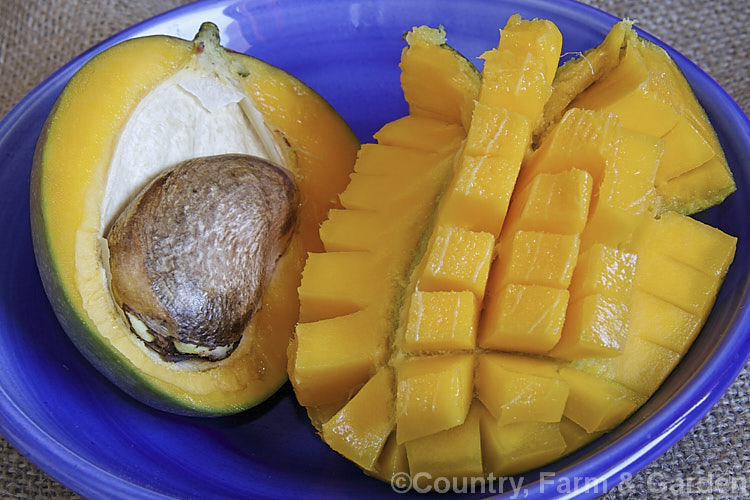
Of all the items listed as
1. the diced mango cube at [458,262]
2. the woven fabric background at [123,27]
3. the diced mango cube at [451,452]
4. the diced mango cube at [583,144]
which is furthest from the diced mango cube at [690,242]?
the woven fabric background at [123,27]

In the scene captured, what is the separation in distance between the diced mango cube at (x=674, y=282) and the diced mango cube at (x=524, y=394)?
0.19 meters

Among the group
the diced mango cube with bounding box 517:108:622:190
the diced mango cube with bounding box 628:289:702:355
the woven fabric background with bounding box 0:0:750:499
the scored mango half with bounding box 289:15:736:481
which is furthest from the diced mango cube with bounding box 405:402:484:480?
the woven fabric background with bounding box 0:0:750:499

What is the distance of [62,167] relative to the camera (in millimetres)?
1008

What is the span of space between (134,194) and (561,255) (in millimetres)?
646

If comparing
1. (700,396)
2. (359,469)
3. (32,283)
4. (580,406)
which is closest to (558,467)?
(580,406)

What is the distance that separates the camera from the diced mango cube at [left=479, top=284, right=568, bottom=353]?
2.82ft

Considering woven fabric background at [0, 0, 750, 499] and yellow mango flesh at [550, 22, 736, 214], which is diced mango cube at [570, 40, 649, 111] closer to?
yellow mango flesh at [550, 22, 736, 214]

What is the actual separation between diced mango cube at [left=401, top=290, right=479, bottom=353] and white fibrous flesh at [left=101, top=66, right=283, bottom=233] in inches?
18.4

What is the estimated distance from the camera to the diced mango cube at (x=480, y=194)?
94 cm

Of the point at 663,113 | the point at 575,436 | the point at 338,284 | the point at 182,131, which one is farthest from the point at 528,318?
the point at 182,131

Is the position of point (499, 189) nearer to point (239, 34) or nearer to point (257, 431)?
point (257, 431)

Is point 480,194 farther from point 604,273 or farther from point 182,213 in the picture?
point 182,213

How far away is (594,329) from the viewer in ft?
2.79

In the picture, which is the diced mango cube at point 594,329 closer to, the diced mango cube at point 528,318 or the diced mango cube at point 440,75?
the diced mango cube at point 528,318
